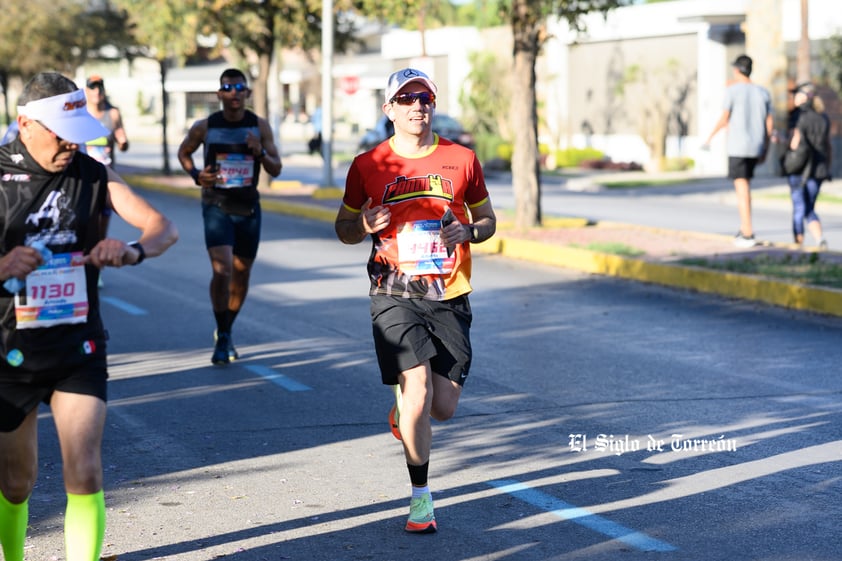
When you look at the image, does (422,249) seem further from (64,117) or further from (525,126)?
(525,126)

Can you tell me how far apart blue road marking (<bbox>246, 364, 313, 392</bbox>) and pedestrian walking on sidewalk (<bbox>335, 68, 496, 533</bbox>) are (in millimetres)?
2974

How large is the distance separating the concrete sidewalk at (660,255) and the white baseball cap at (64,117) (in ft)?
27.7

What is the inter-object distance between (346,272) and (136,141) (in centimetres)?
5614

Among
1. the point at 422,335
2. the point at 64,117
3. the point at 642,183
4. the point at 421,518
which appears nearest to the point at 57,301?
the point at 64,117

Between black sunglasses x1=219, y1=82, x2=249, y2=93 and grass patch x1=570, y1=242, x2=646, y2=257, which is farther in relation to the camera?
grass patch x1=570, y1=242, x2=646, y2=257

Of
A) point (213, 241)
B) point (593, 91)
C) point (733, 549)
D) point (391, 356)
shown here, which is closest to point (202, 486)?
point (391, 356)

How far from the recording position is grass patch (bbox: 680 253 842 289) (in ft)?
41.0

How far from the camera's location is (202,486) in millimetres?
6559

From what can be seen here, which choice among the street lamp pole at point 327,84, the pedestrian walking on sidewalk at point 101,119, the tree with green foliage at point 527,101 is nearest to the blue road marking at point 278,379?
the pedestrian walking on sidewalk at point 101,119

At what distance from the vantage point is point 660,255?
15000mm

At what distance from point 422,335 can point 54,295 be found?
5.79 feet

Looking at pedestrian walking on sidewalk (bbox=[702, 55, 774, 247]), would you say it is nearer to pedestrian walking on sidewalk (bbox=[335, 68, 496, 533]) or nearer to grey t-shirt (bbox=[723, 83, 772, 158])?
grey t-shirt (bbox=[723, 83, 772, 158])

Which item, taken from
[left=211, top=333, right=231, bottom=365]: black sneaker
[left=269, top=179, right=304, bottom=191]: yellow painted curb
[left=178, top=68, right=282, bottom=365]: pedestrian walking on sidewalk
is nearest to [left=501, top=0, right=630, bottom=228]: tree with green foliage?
[left=178, top=68, right=282, bottom=365]: pedestrian walking on sidewalk

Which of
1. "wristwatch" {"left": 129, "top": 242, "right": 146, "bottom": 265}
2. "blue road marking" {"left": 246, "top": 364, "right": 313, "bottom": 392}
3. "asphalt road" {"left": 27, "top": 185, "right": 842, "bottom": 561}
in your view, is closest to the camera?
"wristwatch" {"left": 129, "top": 242, "right": 146, "bottom": 265}
